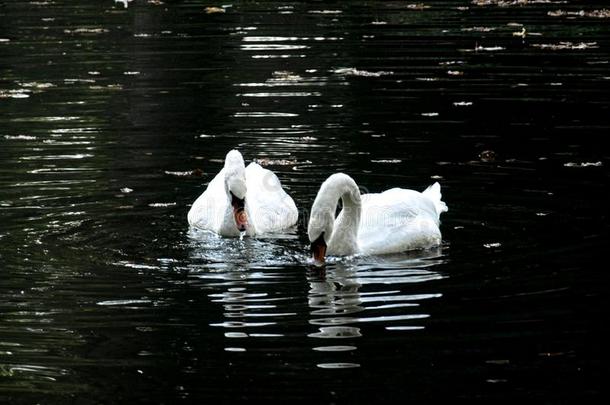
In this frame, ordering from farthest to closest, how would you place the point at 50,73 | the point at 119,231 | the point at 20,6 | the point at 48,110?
the point at 20,6, the point at 50,73, the point at 48,110, the point at 119,231

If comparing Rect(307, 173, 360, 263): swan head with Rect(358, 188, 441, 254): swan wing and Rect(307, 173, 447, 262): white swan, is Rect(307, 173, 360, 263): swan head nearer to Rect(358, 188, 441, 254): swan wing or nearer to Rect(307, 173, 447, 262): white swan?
Rect(307, 173, 447, 262): white swan

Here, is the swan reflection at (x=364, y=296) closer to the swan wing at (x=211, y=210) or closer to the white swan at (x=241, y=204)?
the white swan at (x=241, y=204)

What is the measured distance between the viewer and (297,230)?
592 inches

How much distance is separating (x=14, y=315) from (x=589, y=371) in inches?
180

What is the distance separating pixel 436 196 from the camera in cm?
1458

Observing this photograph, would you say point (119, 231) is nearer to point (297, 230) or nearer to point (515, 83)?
point (297, 230)

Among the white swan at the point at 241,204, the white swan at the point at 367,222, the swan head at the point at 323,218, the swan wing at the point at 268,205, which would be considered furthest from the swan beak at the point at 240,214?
the swan head at the point at 323,218

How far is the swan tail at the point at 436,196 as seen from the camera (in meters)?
14.5

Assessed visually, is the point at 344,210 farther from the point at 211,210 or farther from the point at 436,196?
the point at 211,210

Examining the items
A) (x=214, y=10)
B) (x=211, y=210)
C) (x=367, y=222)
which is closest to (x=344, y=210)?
(x=367, y=222)

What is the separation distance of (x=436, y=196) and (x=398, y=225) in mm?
967

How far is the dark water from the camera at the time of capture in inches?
391

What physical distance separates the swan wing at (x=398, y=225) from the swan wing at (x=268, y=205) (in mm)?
1088

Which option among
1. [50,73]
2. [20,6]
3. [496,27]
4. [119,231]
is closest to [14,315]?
[119,231]
